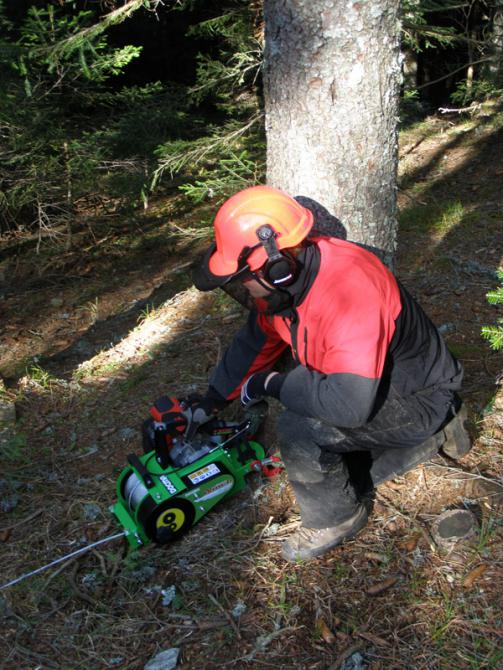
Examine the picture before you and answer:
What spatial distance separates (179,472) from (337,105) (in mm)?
2133

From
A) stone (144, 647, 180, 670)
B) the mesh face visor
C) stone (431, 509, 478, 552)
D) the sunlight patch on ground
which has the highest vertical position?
the mesh face visor

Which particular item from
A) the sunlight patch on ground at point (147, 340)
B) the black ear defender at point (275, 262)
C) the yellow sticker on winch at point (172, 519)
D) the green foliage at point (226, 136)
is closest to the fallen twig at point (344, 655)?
the yellow sticker on winch at point (172, 519)

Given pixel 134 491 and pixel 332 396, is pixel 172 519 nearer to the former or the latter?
pixel 134 491

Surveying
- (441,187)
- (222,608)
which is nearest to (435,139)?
(441,187)

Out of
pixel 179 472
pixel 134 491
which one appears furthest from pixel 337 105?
pixel 134 491

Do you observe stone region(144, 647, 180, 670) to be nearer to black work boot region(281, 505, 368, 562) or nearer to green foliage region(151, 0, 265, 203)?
black work boot region(281, 505, 368, 562)

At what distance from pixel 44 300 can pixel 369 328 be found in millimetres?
7448

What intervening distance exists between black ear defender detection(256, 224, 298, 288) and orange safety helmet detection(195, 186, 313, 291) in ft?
0.09

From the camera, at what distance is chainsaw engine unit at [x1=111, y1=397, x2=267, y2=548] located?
3.08 meters

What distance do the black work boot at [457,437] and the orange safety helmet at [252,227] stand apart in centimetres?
130

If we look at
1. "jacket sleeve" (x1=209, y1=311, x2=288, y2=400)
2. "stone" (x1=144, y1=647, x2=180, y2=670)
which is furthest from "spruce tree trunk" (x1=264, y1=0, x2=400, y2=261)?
"stone" (x1=144, y1=647, x2=180, y2=670)

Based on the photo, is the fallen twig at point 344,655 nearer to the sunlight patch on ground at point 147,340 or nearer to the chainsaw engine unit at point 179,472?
the chainsaw engine unit at point 179,472

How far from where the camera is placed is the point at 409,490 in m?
3.08

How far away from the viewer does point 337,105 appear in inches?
120
